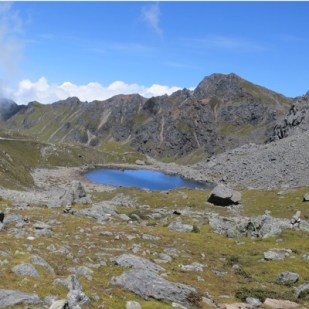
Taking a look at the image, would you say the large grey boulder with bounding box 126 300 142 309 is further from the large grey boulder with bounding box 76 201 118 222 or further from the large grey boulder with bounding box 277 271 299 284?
the large grey boulder with bounding box 76 201 118 222

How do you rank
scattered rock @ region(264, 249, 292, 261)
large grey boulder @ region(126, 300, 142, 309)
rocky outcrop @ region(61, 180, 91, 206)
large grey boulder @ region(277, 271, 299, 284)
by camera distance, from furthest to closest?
rocky outcrop @ region(61, 180, 91, 206) < scattered rock @ region(264, 249, 292, 261) < large grey boulder @ region(277, 271, 299, 284) < large grey boulder @ region(126, 300, 142, 309)

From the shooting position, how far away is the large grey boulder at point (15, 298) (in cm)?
2092

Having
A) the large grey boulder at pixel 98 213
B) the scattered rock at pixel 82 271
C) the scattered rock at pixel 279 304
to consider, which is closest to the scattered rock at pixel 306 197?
the large grey boulder at pixel 98 213

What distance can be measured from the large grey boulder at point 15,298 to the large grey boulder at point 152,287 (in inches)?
269

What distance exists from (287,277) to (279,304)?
682 centimetres

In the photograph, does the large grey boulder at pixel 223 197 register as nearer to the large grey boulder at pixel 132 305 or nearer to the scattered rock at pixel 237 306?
the scattered rock at pixel 237 306

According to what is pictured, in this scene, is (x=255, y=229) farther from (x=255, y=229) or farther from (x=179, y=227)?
(x=179, y=227)

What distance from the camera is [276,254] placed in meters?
43.8

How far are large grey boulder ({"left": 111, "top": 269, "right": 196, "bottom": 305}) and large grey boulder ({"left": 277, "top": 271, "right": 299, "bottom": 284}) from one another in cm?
1109

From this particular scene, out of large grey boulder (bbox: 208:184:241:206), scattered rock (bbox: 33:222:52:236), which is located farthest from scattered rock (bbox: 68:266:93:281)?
large grey boulder (bbox: 208:184:241:206)

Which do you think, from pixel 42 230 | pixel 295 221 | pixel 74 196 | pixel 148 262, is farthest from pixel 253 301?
pixel 74 196

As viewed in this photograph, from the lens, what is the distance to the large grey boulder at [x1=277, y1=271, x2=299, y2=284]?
35.9 metres

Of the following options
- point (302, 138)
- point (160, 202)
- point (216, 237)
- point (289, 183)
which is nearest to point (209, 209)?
point (160, 202)

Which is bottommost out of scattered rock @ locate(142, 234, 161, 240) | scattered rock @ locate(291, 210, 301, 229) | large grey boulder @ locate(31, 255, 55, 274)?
scattered rock @ locate(142, 234, 161, 240)
